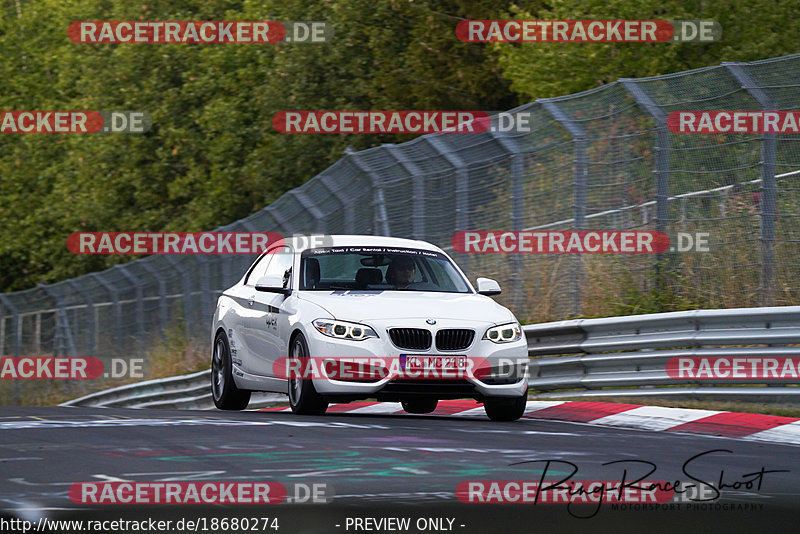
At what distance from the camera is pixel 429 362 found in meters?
11.8

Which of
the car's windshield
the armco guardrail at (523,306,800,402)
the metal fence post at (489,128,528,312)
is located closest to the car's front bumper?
the car's windshield

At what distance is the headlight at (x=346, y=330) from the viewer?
11.8 m

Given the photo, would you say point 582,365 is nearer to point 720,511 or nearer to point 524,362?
point 524,362

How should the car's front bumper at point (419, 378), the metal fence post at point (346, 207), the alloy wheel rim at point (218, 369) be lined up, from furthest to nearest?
the metal fence post at point (346, 207) → the alloy wheel rim at point (218, 369) → the car's front bumper at point (419, 378)

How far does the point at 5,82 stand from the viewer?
6347 cm

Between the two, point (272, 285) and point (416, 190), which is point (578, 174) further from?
point (272, 285)

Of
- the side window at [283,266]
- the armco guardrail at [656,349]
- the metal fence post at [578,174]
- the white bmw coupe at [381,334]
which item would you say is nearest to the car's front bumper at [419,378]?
the white bmw coupe at [381,334]

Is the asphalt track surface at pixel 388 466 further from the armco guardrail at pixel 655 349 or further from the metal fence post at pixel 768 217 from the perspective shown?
the metal fence post at pixel 768 217

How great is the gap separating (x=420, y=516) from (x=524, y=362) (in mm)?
5543

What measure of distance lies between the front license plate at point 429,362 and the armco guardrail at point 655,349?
7.34 feet

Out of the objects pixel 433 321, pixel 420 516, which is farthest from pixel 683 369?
pixel 420 516

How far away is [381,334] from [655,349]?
9.78 feet

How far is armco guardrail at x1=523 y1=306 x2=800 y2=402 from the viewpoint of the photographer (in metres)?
12.2

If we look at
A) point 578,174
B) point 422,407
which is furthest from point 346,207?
point 422,407
